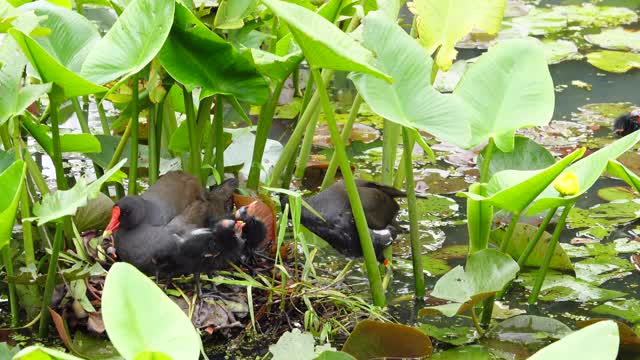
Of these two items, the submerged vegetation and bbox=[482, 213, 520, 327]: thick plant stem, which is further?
bbox=[482, 213, 520, 327]: thick plant stem

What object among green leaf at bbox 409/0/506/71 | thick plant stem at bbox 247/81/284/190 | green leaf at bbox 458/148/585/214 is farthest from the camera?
thick plant stem at bbox 247/81/284/190

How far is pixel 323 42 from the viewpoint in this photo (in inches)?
65.2

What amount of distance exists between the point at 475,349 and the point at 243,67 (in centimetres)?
80

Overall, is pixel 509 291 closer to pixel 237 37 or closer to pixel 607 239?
pixel 607 239

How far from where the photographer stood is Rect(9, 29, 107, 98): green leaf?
1.78 metres

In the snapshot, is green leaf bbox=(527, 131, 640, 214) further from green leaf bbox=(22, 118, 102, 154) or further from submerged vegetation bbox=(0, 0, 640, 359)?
green leaf bbox=(22, 118, 102, 154)

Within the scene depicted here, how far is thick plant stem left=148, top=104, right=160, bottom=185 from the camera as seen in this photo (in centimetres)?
230

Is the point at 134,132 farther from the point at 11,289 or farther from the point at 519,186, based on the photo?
the point at 519,186

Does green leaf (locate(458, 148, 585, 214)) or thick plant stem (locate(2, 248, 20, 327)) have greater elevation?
green leaf (locate(458, 148, 585, 214))

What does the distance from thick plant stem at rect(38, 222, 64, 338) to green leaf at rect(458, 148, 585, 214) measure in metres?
0.82

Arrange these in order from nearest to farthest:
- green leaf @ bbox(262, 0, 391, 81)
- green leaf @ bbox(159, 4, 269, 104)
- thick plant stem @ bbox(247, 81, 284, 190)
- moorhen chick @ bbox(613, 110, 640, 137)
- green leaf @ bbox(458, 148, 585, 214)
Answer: green leaf @ bbox(262, 0, 391, 81) < green leaf @ bbox(458, 148, 585, 214) < green leaf @ bbox(159, 4, 269, 104) < thick plant stem @ bbox(247, 81, 284, 190) < moorhen chick @ bbox(613, 110, 640, 137)

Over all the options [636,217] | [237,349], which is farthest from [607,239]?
[237,349]

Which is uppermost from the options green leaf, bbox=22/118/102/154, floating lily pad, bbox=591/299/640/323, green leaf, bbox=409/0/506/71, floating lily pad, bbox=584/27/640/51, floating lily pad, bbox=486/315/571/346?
green leaf, bbox=409/0/506/71

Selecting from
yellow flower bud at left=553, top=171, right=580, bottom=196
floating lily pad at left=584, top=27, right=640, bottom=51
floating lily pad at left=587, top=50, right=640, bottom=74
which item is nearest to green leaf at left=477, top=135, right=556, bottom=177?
yellow flower bud at left=553, top=171, right=580, bottom=196
